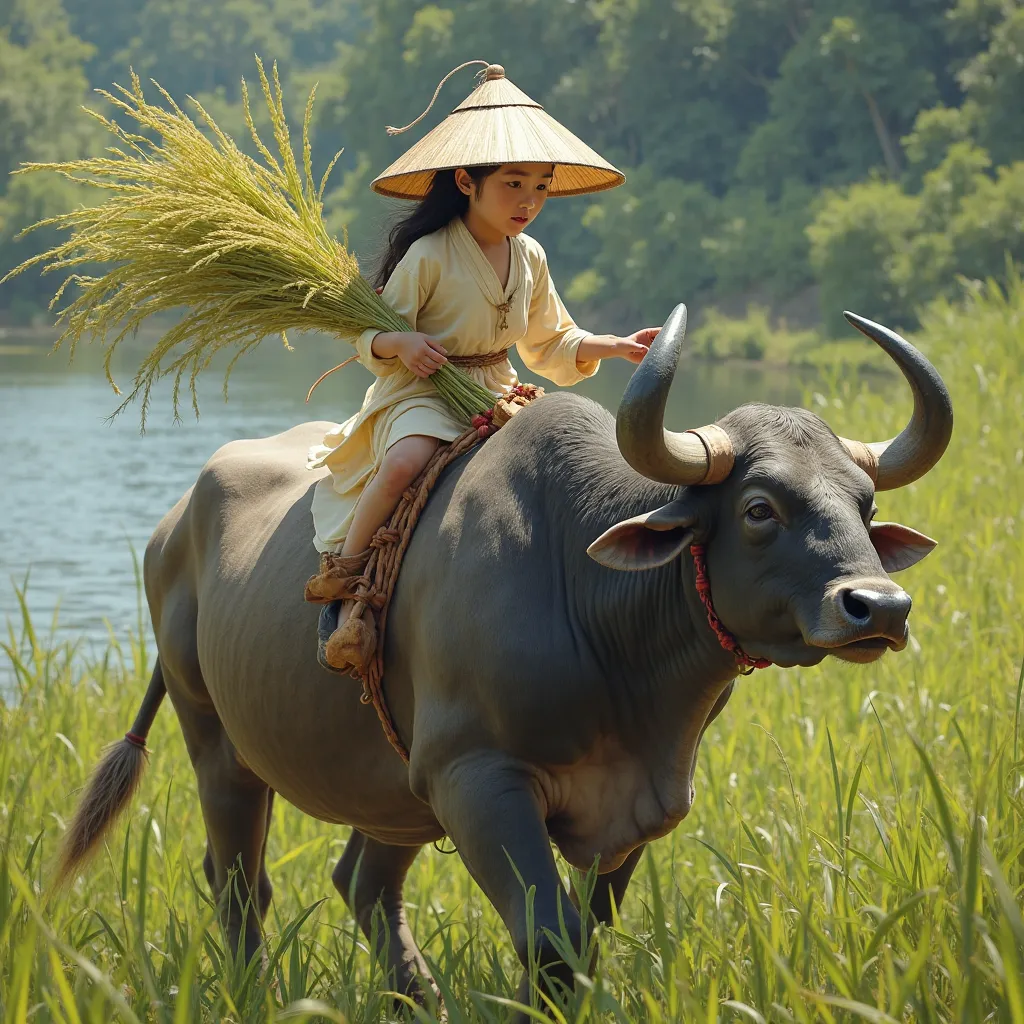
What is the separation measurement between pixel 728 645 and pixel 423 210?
1362 mm

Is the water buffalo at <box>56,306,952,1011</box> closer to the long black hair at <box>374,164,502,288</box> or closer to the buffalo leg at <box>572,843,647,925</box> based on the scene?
the buffalo leg at <box>572,843,647,925</box>

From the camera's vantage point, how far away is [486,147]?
3686 millimetres

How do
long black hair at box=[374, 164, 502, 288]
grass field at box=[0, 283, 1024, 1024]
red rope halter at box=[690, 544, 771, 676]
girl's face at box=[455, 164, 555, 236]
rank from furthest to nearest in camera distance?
long black hair at box=[374, 164, 502, 288]
girl's face at box=[455, 164, 555, 236]
red rope halter at box=[690, 544, 771, 676]
grass field at box=[0, 283, 1024, 1024]

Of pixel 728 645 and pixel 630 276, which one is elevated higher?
pixel 728 645

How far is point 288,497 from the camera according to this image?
4.36 metres

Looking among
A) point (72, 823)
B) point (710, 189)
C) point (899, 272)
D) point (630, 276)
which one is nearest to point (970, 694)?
point (72, 823)

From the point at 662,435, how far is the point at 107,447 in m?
20.4

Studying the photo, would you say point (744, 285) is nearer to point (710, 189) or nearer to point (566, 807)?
point (710, 189)

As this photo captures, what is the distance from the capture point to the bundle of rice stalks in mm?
3893

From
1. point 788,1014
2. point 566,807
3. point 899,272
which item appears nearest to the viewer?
point 788,1014

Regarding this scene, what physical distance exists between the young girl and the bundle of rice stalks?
95 mm

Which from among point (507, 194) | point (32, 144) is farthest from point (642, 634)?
point (32, 144)

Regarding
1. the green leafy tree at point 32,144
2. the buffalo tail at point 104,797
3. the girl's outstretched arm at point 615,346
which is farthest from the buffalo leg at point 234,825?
the green leafy tree at point 32,144

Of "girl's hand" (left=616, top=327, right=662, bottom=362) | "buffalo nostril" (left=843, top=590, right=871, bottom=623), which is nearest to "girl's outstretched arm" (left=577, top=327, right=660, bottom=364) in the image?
"girl's hand" (left=616, top=327, right=662, bottom=362)
